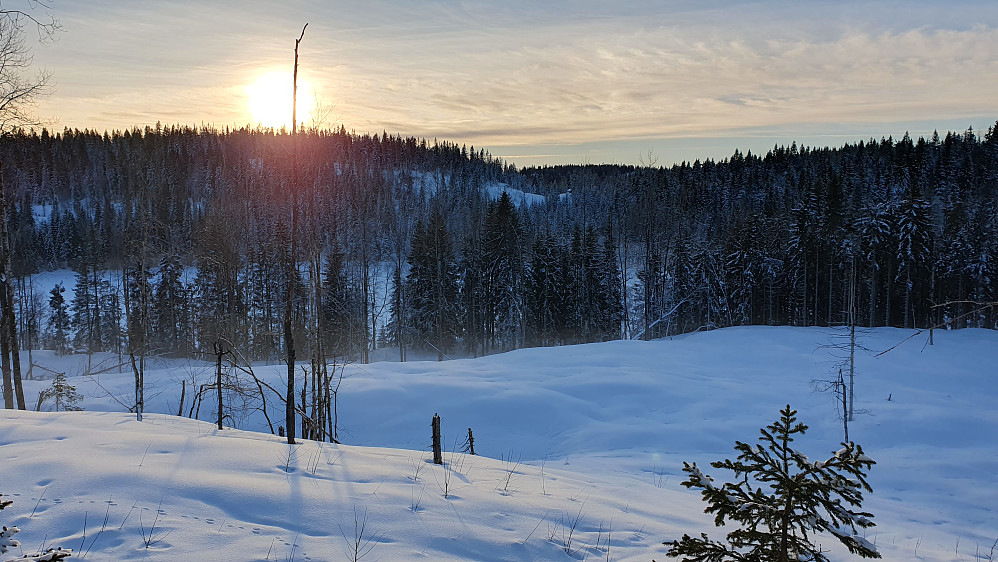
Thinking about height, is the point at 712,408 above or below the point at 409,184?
below

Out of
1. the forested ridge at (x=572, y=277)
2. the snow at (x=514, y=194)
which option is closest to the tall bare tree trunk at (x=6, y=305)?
the forested ridge at (x=572, y=277)

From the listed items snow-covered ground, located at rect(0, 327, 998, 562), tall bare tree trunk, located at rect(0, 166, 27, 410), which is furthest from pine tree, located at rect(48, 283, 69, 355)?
tall bare tree trunk, located at rect(0, 166, 27, 410)

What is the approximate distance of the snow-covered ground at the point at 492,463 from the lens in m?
4.88

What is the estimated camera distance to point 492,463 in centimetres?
930

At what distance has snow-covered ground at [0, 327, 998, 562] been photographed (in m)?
4.88

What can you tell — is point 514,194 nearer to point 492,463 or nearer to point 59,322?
point 59,322

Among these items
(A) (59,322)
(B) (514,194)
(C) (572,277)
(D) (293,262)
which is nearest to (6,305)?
(D) (293,262)

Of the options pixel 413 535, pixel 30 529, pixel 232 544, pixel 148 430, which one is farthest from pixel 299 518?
pixel 148 430

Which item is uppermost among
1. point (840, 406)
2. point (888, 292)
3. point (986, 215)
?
point (986, 215)

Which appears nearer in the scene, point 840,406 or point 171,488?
point 171,488

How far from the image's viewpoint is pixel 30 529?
4.31m

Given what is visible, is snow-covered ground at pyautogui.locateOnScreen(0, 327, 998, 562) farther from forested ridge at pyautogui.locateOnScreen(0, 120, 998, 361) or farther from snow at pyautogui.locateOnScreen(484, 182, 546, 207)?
snow at pyautogui.locateOnScreen(484, 182, 546, 207)

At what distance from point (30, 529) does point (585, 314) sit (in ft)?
157

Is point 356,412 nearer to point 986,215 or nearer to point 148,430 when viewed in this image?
point 148,430
